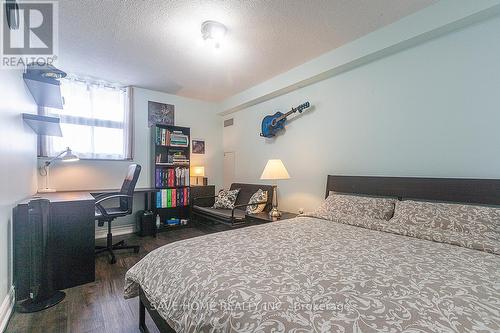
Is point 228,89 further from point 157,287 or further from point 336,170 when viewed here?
point 157,287

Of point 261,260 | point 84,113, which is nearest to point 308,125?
point 261,260

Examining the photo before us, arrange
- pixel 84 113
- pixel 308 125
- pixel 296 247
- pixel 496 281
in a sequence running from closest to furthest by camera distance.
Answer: pixel 496 281, pixel 296 247, pixel 308 125, pixel 84 113

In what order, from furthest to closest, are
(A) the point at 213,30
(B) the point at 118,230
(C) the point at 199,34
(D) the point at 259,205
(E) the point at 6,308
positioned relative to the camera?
(B) the point at 118,230 < (D) the point at 259,205 < (C) the point at 199,34 < (A) the point at 213,30 < (E) the point at 6,308

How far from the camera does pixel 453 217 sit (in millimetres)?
1688

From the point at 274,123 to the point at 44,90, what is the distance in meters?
2.79

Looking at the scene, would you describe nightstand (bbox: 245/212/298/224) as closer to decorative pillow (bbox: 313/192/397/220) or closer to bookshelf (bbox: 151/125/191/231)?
decorative pillow (bbox: 313/192/397/220)

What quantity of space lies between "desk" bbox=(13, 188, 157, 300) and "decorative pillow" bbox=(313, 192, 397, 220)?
234 centimetres

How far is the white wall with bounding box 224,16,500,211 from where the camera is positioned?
184 cm

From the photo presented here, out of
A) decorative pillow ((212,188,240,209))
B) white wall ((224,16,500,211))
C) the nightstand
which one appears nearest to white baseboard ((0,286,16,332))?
the nightstand

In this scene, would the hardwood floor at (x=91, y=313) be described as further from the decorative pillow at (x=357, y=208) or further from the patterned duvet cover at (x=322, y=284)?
the decorative pillow at (x=357, y=208)

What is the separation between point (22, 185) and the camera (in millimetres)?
2141

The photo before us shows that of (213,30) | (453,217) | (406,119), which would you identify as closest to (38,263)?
(213,30)

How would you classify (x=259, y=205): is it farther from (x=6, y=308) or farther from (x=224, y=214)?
(x=6, y=308)

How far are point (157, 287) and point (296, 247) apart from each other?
835 millimetres
